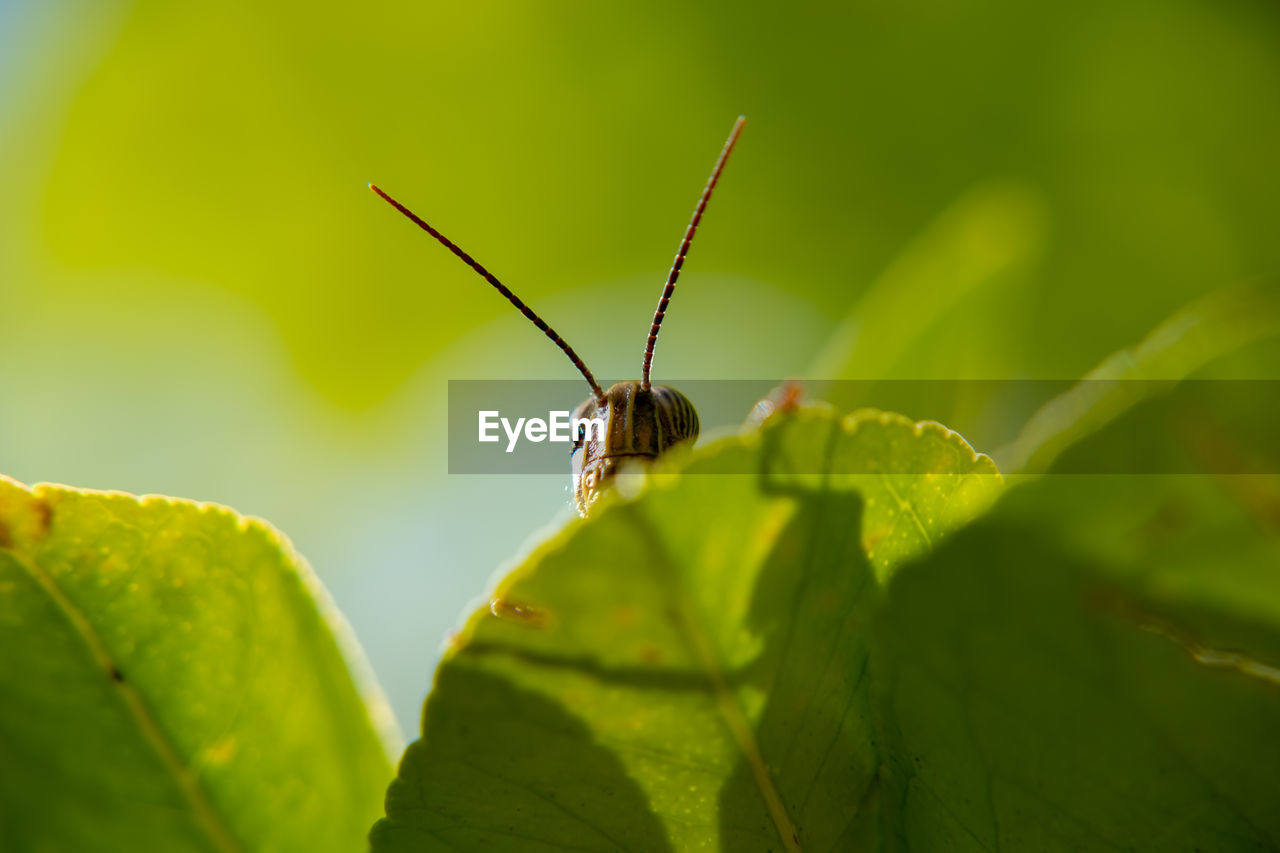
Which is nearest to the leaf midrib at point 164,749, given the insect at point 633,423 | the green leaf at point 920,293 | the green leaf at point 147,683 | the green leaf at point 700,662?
the green leaf at point 147,683

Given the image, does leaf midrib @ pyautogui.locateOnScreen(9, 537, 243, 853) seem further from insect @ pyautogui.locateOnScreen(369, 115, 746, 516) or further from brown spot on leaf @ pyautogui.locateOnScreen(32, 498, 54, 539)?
insect @ pyautogui.locateOnScreen(369, 115, 746, 516)

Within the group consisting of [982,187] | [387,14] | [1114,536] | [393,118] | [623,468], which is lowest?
[623,468]

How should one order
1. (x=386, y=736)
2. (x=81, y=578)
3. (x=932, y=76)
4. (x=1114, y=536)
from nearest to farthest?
(x=1114, y=536), (x=81, y=578), (x=386, y=736), (x=932, y=76)

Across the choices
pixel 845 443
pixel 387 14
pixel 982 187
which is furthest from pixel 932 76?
pixel 845 443

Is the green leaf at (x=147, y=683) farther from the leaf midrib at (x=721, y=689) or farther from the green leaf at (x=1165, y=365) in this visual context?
the green leaf at (x=1165, y=365)

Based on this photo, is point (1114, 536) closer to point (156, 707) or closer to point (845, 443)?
point (845, 443)

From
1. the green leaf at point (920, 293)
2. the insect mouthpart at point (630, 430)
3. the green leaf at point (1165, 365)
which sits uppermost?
the green leaf at point (920, 293)
